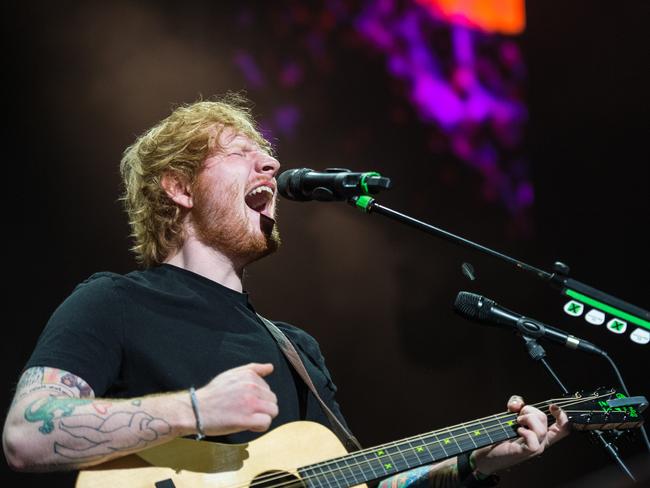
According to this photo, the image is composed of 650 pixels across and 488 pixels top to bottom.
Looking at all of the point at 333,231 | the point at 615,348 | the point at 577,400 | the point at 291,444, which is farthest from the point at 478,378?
the point at 291,444

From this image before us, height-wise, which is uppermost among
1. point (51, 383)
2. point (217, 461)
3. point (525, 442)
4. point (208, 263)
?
point (208, 263)

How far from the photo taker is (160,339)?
7.28 ft

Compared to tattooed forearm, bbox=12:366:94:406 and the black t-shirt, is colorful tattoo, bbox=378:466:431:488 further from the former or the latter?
tattooed forearm, bbox=12:366:94:406

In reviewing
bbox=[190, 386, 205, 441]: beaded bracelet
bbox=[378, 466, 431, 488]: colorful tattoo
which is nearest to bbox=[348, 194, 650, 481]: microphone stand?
bbox=[378, 466, 431, 488]: colorful tattoo

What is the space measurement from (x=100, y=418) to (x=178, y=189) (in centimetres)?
116

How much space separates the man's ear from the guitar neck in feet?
3.72

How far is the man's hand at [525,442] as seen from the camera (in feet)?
7.61

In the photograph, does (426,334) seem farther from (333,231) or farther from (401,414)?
(333,231)

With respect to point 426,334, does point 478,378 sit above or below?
below

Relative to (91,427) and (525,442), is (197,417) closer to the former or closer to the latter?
(91,427)

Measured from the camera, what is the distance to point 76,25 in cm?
329


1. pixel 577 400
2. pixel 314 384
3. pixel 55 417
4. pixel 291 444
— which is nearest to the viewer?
pixel 55 417

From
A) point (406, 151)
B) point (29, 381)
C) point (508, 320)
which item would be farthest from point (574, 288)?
point (406, 151)

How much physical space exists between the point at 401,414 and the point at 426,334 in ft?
1.39
